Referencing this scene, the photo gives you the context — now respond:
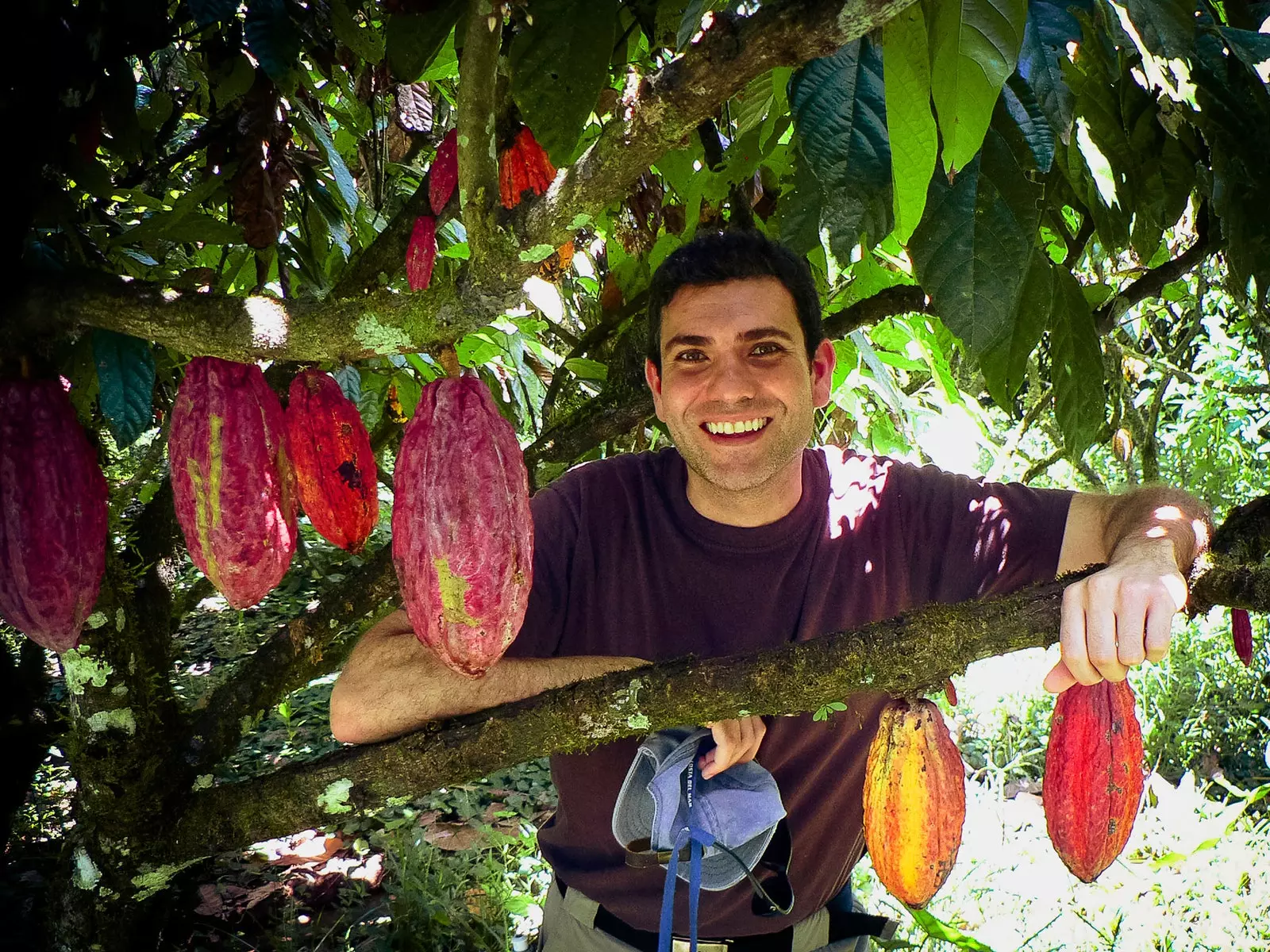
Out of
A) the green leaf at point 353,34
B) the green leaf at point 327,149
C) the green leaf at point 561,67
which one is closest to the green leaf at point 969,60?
the green leaf at point 561,67

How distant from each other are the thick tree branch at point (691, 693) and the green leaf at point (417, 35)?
2.02 feet

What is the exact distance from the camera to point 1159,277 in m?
1.77

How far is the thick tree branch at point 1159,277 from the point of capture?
5.15 ft

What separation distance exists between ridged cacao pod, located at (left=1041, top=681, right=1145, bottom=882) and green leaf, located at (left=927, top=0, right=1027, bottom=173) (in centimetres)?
66

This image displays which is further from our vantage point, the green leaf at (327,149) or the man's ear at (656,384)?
the man's ear at (656,384)

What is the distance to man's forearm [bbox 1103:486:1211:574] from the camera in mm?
1128

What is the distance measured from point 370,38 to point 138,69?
1.27 meters

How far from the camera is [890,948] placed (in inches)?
80.5

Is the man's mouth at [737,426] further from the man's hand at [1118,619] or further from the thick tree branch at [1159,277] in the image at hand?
the man's hand at [1118,619]

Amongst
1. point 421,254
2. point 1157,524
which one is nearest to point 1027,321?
point 1157,524

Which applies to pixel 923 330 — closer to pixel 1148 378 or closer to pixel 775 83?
pixel 775 83

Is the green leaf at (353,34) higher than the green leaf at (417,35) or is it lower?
higher

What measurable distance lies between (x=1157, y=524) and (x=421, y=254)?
96 centimetres

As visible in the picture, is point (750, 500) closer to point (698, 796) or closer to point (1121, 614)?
point (698, 796)
